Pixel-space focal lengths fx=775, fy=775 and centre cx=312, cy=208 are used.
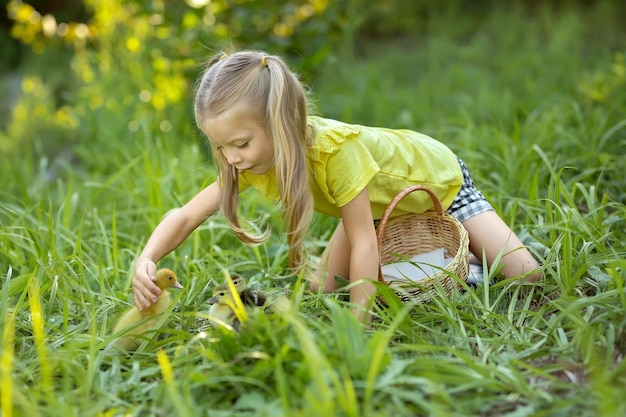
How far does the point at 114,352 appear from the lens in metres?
1.95

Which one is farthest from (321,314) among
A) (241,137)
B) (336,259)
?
(241,137)

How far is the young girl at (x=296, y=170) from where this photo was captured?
6.66 feet

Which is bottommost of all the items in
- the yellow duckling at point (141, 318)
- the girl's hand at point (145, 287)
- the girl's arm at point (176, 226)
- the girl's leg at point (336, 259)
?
the girl's leg at point (336, 259)

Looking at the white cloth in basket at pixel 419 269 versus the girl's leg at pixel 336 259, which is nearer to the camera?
the white cloth in basket at pixel 419 269

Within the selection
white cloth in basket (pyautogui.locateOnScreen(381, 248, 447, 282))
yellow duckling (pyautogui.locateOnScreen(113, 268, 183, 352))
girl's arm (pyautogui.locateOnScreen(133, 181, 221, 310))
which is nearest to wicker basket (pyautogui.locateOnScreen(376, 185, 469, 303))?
white cloth in basket (pyautogui.locateOnScreen(381, 248, 447, 282))

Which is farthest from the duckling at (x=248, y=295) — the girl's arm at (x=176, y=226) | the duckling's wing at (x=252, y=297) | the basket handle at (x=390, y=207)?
the basket handle at (x=390, y=207)

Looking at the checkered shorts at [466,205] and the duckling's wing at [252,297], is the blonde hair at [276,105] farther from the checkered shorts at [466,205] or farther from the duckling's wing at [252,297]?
the checkered shorts at [466,205]

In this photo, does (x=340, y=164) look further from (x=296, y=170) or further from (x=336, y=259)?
(x=336, y=259)

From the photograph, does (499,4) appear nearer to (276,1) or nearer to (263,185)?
(276,1)

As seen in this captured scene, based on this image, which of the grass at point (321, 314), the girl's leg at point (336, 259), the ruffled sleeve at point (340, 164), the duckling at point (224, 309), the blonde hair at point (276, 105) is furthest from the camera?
the girl's leg at point (336, 259)

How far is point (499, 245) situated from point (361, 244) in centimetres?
57

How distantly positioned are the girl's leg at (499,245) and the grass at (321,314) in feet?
0.34

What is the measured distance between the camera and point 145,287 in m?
2.01

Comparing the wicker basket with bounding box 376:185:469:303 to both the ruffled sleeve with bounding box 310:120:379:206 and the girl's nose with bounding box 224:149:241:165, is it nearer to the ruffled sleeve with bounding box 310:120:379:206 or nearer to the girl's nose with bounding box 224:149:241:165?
the ruffled sleeve with bounding box 310:120:379:206
